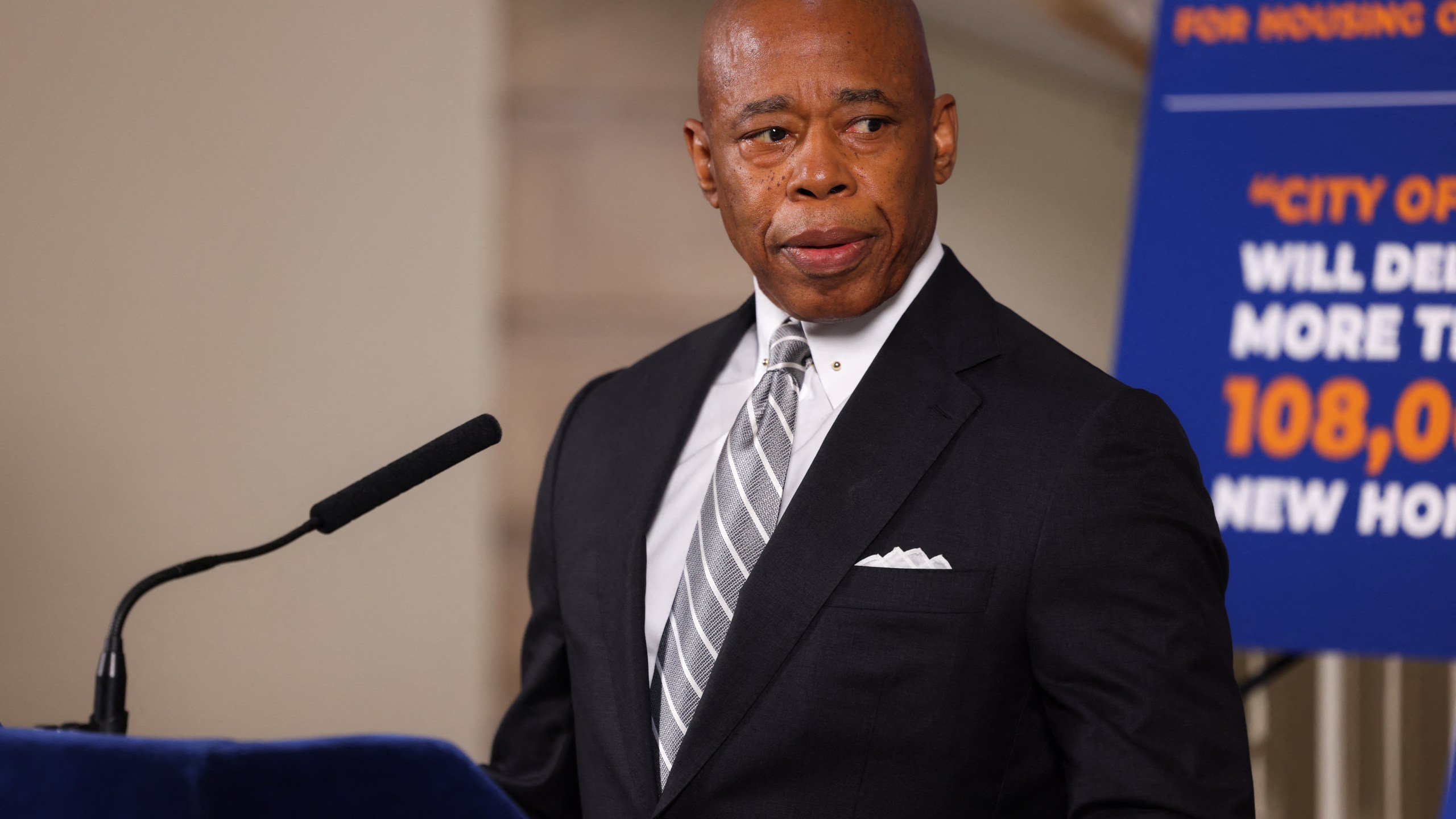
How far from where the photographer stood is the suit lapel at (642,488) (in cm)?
110

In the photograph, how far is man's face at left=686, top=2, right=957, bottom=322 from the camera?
107cm

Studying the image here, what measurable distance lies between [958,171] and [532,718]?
1.79 metres

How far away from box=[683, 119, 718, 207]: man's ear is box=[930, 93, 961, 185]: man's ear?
0.63ft

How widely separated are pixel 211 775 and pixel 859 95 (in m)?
0.68

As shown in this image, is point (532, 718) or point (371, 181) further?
point (371, 181)

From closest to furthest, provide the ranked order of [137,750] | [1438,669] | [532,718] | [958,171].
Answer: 1. [137,750]
2. [532,718]
3. [1438,669]
4. [958,171]

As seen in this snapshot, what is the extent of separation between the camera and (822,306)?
1120 millimetres

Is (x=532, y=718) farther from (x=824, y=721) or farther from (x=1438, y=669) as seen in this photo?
(x=1438, y=669)

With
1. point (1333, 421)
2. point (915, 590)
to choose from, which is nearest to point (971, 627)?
point (915, 590)

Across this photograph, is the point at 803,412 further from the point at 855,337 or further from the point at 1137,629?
the point at 1137,629

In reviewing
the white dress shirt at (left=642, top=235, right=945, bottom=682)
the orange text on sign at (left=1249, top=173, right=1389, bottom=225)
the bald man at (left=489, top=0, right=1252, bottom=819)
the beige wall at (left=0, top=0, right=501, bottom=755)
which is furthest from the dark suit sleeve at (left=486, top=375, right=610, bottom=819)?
the beige wall at (left=0, top=0, right=501, bottom=755)

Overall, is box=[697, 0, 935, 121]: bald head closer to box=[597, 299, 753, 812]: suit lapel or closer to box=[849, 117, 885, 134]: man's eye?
box=[849, 117, 885, 134]: man's eye

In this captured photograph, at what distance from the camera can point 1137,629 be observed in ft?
3.13

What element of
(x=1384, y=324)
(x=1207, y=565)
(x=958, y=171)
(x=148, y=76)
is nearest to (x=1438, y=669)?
(x=1384, y=324)
